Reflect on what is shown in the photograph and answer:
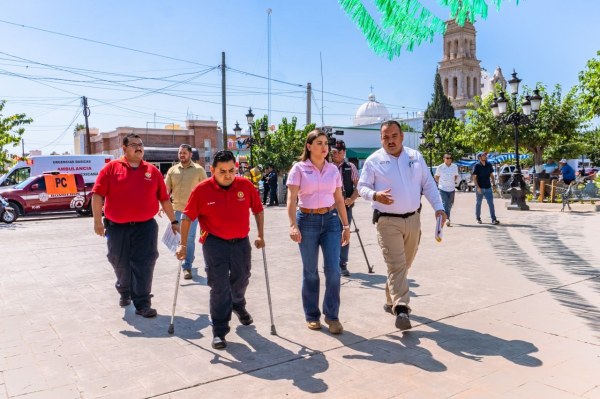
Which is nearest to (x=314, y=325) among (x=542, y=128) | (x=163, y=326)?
(x=163, y=326)

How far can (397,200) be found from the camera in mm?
4648

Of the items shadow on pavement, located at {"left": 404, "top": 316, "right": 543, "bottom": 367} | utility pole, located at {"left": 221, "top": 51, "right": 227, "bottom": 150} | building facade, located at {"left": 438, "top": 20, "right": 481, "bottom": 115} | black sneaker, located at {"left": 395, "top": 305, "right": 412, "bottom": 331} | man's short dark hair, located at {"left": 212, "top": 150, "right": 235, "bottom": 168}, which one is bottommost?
shadow on pavement, located at {"left": 404, "top": 316, "right": 543, "bottom": 367}

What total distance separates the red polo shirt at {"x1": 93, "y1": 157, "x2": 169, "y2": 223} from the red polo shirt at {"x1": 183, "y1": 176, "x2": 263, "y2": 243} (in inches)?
41.9

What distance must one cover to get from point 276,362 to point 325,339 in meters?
0.63

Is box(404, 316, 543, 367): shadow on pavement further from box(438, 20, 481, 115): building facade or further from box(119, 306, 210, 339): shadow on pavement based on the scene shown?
box(438, 20, 481, 115): building facade

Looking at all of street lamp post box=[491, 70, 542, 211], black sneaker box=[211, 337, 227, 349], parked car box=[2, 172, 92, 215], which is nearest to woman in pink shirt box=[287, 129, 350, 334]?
black sneaker box=[211, 337, 227, 349]

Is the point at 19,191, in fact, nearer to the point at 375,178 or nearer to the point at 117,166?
the point at 117,166

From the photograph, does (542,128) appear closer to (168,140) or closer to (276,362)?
(276,362)

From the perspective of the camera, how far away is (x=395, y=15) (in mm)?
4703

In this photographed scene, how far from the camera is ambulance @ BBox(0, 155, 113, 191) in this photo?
829 inches

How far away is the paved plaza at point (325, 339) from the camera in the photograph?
3504 mm

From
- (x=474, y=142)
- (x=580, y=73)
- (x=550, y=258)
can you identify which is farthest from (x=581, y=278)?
(x=474, y=142)

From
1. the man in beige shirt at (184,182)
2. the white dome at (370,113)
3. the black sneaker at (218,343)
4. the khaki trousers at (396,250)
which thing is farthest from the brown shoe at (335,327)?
the white dome at (370,113)

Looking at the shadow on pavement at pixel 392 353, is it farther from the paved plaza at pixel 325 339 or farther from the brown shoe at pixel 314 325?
the brown shoe at pixel 314 325
